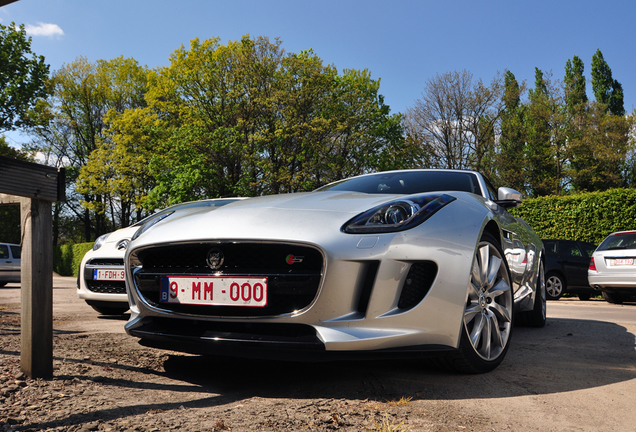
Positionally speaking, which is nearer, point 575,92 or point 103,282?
point 103,282

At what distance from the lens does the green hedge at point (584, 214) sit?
12742 millimetres

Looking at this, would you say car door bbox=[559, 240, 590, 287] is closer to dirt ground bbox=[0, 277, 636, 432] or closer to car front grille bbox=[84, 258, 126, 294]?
dirt ground bbox=[0, 277, 636, 432]

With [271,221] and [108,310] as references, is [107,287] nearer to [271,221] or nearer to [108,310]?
[108,310]

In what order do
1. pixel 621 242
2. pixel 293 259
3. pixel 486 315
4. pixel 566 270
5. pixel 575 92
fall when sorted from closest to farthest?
pixel 293 259 < pixel 486 315 < pixel 621 242 < pixel 566 270 < pixel 575 92

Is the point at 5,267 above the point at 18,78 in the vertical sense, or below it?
below

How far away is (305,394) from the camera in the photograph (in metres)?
2.18

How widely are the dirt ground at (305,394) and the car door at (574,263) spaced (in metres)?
9.20

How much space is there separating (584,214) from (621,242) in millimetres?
4858

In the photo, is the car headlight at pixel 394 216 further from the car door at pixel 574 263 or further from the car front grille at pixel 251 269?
the car door at pixel 574 263

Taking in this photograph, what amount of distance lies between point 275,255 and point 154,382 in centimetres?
88

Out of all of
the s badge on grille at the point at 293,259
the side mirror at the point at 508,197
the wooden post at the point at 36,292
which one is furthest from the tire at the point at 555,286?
the wooden post at the point at 36,292

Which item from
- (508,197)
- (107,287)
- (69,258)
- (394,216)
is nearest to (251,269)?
(394,216)

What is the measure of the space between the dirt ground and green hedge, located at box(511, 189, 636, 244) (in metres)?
11.2

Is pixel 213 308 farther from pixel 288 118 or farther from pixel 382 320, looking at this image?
pixel 288 118
